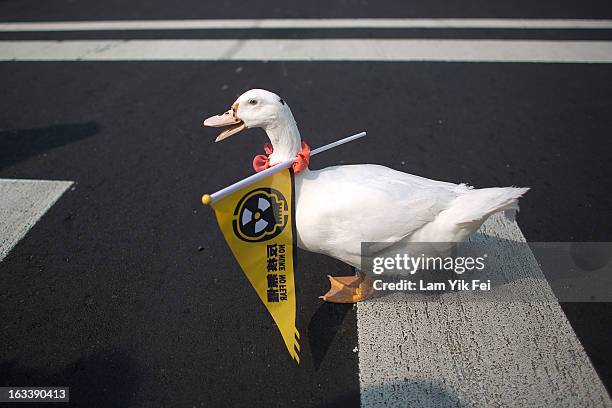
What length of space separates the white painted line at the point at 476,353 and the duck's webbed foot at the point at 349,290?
0.22ft

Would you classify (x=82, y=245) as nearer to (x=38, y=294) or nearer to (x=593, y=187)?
(x=38, y=294)

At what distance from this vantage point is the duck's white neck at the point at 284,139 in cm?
230

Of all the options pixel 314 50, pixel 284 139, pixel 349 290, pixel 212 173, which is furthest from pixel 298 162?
pixel 314 50

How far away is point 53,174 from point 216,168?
1590mm

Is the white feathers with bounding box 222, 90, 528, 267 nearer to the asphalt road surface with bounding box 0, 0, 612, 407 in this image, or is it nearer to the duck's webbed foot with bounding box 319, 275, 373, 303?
the duck's webbed foot with bounding box 319, 275, 373, 303

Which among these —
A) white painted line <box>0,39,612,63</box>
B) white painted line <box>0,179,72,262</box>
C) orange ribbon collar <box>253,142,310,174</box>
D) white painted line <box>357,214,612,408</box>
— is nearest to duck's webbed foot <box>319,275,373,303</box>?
white painted line <box>357,214,612,408</box>

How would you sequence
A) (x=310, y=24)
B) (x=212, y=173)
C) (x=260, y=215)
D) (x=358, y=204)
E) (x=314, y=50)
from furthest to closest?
(x=310, y=24) < (x=314, y=50) < (x=212, y=173) < (x=358, y=204) < (x=260, y=215)

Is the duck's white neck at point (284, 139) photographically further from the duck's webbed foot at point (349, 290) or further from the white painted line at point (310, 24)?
the white painted line at point (310, 24)

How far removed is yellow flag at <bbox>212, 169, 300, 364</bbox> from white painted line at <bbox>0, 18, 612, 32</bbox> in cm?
491

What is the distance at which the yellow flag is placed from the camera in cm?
209

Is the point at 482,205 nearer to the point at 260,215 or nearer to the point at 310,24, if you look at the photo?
the point at 260,215

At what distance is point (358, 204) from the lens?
7.47ft

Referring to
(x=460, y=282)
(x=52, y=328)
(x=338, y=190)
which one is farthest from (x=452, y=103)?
(x=52, y=328)

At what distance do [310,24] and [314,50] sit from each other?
3.01 ft
